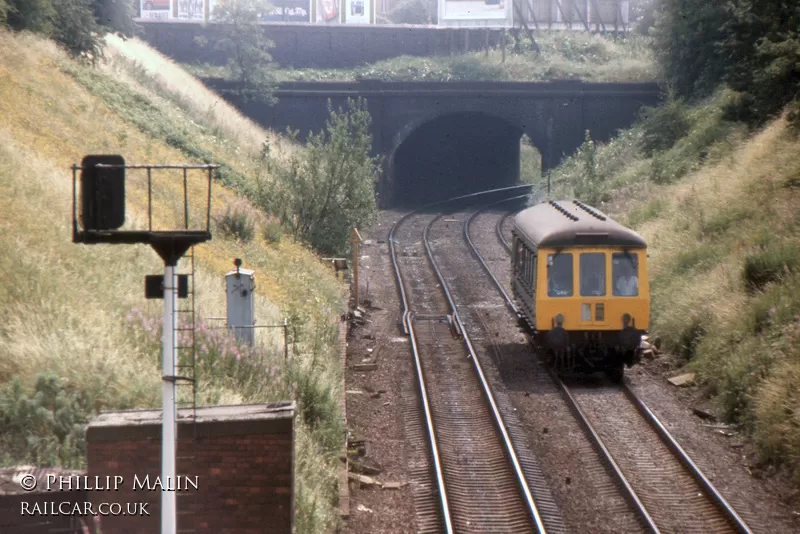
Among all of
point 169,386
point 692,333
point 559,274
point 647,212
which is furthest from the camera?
point 647,212

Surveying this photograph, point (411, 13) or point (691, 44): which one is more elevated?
point (411, 13)

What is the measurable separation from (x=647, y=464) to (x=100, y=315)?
6868mm

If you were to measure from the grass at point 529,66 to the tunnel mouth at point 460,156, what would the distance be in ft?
8.25

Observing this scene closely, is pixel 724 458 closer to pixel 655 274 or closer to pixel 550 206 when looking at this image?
pixel 550 206

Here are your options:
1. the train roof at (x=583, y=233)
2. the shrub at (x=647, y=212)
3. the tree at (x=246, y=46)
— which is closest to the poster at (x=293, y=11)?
the tree at (x=246, y=46)

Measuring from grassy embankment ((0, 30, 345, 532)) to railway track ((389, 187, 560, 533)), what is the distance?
1.33m

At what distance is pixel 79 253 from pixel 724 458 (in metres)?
8.92

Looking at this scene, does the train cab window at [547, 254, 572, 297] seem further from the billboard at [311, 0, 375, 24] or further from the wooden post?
the billboard at [311, 0, 375, 24]

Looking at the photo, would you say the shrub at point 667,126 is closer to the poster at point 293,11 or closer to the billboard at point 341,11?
the billboard at point 341,11

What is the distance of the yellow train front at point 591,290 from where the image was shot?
14.3 metres

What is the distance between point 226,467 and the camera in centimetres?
702

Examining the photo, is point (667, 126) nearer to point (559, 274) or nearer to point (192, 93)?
point (192, 93)

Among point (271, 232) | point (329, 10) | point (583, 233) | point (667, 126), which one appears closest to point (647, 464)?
point (583, 233)

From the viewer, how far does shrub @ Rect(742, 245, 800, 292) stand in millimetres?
14734
